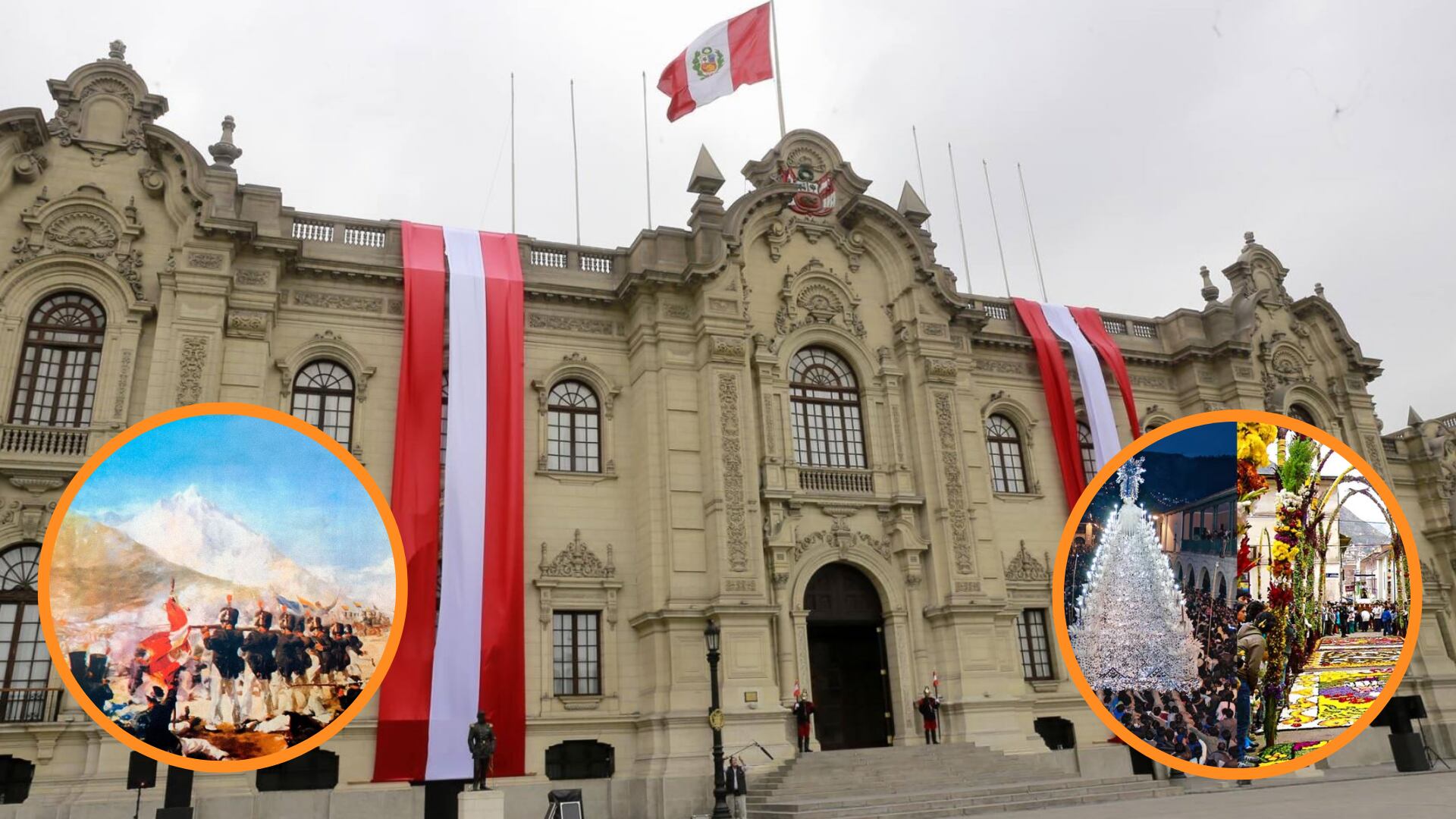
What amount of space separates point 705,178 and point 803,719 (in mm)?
14246

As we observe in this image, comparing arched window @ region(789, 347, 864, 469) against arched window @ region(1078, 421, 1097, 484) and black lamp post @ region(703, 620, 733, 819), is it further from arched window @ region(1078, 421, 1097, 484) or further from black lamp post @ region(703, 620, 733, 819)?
arched window @ region(1078, 421, 1097, 484)

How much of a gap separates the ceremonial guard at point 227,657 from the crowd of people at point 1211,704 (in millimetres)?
12100

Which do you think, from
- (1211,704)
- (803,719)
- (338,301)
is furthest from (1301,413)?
(338,301)

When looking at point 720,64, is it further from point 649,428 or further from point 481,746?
point 481,746

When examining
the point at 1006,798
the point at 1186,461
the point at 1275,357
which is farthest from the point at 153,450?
the point at 1275,357

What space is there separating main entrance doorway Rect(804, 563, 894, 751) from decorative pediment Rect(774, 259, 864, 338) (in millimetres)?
6690

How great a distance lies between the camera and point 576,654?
25016 mm

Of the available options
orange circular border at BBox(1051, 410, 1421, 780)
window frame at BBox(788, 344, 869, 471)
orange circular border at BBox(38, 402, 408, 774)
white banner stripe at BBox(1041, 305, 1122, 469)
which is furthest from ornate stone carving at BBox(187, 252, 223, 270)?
white banner stripe at BBox(1041, 305, 1122, 469)

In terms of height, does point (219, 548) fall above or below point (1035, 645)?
above

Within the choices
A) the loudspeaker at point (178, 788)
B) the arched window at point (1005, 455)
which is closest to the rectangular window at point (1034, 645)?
the arched window at point (1005, 455)

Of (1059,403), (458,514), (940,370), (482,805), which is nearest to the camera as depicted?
(482,805)

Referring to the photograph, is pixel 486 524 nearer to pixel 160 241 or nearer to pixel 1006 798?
pixel 160 241

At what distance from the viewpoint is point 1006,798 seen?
71.5ft

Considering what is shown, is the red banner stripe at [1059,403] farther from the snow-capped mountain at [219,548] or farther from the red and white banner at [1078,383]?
the snow-capped mountain at [219,548]
